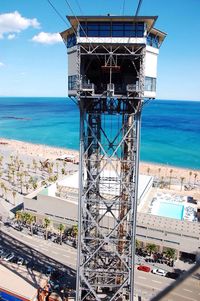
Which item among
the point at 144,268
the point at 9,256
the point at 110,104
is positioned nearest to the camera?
the point at 110,104

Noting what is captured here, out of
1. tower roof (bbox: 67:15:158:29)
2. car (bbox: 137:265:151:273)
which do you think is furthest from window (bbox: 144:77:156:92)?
car (bbox: 137:265:151:273)

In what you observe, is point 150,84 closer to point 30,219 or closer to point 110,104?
point 110,104

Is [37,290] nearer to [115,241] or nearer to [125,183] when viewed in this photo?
[115,241]

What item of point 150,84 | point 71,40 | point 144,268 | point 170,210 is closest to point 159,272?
point 144,268

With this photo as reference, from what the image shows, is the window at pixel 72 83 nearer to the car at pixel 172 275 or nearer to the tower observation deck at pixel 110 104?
the tower observation deck at pixel 110 104

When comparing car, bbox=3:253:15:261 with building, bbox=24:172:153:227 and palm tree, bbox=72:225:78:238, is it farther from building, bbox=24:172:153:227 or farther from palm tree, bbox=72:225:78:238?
building, bbox=24:172:153:227

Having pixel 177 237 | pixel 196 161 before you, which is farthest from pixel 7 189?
pixel 196 161
